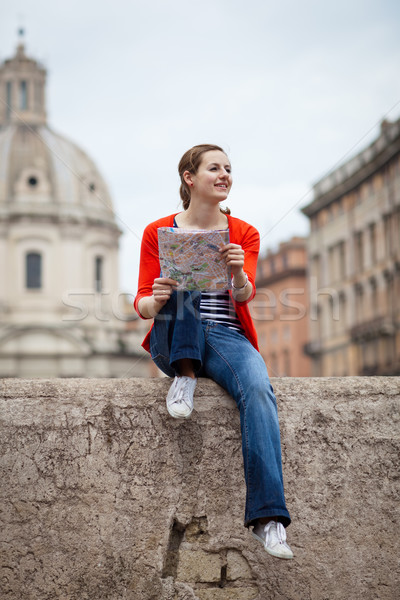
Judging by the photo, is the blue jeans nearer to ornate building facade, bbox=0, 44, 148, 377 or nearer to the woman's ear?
the woman's ear

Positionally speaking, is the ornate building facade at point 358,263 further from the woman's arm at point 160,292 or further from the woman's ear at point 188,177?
the woman's arm at point 160,292

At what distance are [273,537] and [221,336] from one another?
0.86 m

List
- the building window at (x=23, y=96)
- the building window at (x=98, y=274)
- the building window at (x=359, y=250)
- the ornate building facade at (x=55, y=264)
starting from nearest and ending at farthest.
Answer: the building window at (x=359, y=250), the ornate building facade at (x=55, y=264), the building window at (x=98, y=274), the building window at (x=23, y=96)

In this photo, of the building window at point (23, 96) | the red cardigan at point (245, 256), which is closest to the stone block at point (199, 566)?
the red cardigan at point (245, 256)

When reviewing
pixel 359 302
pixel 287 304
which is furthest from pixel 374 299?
pixel 287 304

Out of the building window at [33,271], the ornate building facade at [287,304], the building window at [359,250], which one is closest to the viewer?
the building window at [359,250]

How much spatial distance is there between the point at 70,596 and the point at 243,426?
88 centimetres

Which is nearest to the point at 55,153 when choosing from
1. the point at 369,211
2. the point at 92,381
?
the point at 369,211

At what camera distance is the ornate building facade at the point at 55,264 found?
5422 centimetres

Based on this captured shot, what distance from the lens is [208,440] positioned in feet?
12.4

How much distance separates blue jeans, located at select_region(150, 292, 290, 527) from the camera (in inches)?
137

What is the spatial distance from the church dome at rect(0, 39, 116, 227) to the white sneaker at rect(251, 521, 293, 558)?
175 ft

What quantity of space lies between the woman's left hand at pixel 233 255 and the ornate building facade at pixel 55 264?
164ft

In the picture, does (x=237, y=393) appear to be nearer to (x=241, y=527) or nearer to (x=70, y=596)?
(x=241, y=527)
